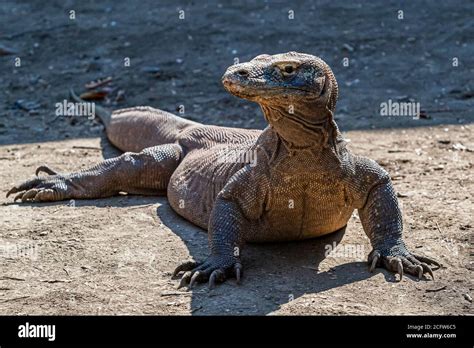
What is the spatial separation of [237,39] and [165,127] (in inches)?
186

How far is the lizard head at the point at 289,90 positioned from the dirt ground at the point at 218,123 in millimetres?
946

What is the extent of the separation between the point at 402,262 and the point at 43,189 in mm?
3281

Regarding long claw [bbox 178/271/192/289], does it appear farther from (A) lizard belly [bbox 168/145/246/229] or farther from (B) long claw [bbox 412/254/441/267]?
(B) long claw [bbox 412/254/441/267]

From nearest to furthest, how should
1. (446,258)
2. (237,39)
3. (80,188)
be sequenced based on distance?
(446,258) < (80,188) < (237,39)

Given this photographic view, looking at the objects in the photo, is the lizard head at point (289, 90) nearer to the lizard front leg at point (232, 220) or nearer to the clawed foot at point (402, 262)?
the lizard front leg at point (232, 220)

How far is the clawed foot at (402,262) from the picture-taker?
16.8ft

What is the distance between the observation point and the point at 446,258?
546 cm

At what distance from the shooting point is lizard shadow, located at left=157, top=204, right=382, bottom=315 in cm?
480

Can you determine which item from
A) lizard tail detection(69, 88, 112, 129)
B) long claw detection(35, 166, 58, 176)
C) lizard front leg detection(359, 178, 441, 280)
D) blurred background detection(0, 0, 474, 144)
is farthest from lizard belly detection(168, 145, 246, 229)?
blurred background detection(0, 0, 474, 144)

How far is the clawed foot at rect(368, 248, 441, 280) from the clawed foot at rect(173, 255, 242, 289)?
840mm

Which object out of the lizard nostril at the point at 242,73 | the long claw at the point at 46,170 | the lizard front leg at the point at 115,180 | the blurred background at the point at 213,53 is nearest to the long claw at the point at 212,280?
the lizard nostril at the point at 242,73

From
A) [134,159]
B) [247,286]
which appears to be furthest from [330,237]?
[134,159]

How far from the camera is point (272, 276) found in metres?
5.25

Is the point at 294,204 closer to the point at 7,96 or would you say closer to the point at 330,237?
the point at 330,237
